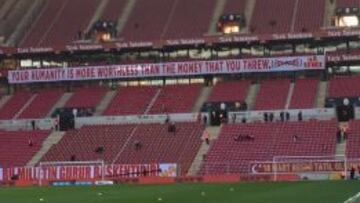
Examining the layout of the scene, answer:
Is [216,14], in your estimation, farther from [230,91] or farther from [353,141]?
[353,141]

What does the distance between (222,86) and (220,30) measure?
6944mm

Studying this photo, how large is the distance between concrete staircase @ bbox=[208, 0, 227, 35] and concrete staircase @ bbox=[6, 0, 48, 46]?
20333 mm

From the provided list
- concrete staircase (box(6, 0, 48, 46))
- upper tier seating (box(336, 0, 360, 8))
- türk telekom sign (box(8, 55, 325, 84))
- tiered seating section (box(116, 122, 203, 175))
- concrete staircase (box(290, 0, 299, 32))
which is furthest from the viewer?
concrete staircase (box(6, 0, 48, 46))

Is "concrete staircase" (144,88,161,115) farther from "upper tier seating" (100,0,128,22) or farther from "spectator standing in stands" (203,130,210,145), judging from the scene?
"upper tier seating" (100,0,128,22)

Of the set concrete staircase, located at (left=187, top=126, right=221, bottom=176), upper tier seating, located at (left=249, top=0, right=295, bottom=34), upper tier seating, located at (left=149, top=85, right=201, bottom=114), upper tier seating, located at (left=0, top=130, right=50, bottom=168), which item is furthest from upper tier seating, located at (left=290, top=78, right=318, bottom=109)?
upper tier seating, located at (left=0, top=130, right=50, bottom=168)

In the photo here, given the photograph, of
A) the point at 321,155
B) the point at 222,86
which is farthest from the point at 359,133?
the point at 222,86

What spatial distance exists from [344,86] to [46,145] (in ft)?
89.6

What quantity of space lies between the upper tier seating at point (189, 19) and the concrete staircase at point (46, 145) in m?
16.1

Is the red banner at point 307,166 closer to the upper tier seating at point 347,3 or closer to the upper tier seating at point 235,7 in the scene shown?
the upper tier seating at point 347,3

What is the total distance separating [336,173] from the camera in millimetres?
51375

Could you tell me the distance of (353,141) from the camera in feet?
198

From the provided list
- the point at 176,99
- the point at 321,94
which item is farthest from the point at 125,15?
the point at 321,94

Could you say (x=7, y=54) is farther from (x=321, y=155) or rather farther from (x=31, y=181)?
(x=321, y=155)

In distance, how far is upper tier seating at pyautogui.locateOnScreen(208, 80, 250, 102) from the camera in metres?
72.6
